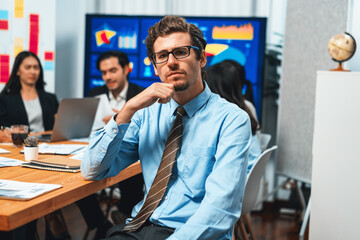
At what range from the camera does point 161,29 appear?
1687 millimetres

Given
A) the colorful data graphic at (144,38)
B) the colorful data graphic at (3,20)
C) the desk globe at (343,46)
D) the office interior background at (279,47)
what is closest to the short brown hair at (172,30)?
the desk globe at (343,46)

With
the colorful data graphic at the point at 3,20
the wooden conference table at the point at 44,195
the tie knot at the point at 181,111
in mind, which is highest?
the colorful data graphic at the point at 3,20

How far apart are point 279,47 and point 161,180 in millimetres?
2932

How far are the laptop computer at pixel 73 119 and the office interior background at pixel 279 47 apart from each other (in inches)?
62.3

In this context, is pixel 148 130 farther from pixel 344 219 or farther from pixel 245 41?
pixel 245 41

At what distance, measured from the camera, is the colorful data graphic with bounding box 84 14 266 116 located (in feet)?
13.5

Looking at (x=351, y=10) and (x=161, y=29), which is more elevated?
(x=351, y=10)

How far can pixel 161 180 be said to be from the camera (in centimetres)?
166

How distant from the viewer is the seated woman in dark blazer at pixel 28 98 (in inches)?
145

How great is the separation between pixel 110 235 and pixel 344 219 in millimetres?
1418

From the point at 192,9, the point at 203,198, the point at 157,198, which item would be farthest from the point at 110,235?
the point at 192,9

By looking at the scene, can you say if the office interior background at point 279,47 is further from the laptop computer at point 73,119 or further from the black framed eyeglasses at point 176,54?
the black framed eyeglasses at point 176,54

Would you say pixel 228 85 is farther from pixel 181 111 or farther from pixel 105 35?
pixel 105 35

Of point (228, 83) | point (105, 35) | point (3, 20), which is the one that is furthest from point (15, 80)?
point (228, 83)
